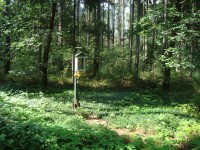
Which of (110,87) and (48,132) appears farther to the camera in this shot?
(110,87)

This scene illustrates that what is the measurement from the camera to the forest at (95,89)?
6750 mm

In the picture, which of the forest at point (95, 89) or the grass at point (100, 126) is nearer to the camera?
the grass at point (100, 126)

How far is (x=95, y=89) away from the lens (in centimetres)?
1823

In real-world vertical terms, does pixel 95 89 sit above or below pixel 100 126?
above

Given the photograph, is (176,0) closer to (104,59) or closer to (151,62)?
(151,62)

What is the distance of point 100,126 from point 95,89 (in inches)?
398

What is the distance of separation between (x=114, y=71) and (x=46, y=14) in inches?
245

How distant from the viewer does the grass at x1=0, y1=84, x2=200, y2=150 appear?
6246 mm

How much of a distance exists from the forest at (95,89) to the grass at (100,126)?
0.02 m

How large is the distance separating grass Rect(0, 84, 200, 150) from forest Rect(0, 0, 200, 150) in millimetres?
22

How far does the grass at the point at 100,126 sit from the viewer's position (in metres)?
6.25

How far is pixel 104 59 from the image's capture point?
23641 millimetres

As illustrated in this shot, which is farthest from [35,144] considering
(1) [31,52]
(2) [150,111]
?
(1) [31,52]

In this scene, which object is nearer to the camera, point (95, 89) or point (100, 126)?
point (100, 126)
